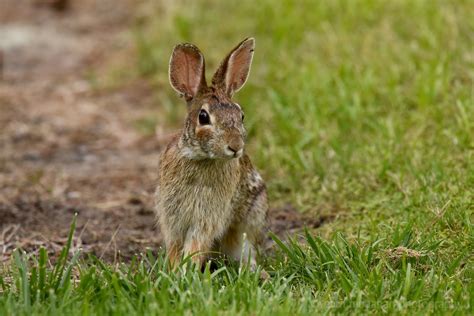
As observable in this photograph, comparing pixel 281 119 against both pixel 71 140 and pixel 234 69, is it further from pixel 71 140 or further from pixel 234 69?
pixel 71 140

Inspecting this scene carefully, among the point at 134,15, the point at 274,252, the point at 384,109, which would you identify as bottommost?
the point at 274,252

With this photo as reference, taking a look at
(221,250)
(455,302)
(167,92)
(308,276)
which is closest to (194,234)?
(221,250)

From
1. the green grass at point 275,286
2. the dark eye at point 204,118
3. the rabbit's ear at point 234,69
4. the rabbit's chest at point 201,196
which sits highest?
the rabbit's ear at point 234,69

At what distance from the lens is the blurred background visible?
6.15 meters

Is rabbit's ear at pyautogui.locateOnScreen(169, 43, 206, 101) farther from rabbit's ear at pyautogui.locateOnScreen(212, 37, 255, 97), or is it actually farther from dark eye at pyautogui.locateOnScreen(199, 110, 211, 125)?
dark eye at pyautogui.locateOnScreen(199, 110, 211, 125)

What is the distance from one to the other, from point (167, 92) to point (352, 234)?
13.8 feet

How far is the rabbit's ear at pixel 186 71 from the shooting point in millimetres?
5223

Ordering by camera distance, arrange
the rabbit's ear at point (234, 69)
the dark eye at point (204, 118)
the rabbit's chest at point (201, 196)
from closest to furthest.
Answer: the dark eye at point (204, 118) < the rabbit's chest at point (201, 196) < the rabbit's ear at point (234, 69)

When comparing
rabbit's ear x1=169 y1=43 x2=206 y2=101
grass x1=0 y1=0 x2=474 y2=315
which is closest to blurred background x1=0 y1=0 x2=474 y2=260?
grass x1=0 y1=0 x2=474 y2=315

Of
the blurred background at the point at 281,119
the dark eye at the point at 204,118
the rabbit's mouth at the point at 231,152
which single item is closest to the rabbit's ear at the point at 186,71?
the dark eye at the point at 204,118

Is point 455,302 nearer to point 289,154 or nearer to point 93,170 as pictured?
point 289,154

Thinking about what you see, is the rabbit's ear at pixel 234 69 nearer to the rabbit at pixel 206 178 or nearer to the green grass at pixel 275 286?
the rabbit at pixel 206 178

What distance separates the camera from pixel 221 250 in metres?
5.43

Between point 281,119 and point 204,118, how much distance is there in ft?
8.84
